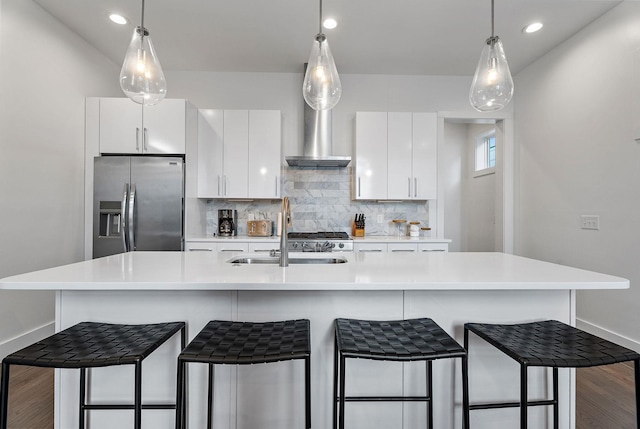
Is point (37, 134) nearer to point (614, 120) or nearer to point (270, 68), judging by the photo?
point (270, 68)

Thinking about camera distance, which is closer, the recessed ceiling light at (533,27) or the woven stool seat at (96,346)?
the woven stool seat at (96,346)

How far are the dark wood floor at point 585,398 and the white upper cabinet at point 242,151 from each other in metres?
2.07

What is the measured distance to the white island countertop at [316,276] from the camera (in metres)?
1.22

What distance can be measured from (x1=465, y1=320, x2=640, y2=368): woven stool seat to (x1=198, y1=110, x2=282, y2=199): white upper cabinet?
8.74 ft

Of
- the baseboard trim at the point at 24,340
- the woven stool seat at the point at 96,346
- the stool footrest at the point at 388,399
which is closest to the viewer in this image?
the woven stool seat at the point at 96,346

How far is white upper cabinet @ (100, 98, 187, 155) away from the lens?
3.15 metres

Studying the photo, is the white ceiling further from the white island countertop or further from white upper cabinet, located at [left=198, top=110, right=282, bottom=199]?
the white island countertop

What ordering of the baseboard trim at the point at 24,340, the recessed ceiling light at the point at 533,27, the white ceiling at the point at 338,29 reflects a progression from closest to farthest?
the baseboard trim at the point at 24,340 → the white ceiling at the point at 338,29 → the recessed ceiling light at the point at 533,27

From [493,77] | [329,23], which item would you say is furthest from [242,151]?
[493,77]

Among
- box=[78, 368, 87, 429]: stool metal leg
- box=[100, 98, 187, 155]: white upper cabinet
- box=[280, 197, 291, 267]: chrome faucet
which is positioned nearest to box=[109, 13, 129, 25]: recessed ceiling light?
box=[100, 98, 187, 155]: white upper cabinet

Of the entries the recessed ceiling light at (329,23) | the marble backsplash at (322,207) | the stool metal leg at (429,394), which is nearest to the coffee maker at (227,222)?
the marble backsplash at (322,207)

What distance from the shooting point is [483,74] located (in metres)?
1.77

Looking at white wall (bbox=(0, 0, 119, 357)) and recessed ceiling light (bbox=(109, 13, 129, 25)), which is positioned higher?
recessed ceiling light (bbox=(109, 13, 129, 25))

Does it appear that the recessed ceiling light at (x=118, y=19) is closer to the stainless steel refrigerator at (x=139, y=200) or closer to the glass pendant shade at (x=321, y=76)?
the stainless steel refrigerator at (x=139, y=200)
